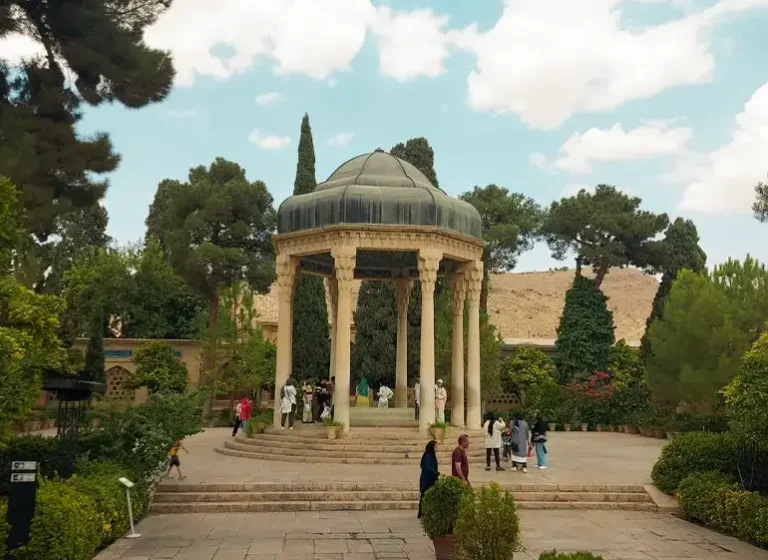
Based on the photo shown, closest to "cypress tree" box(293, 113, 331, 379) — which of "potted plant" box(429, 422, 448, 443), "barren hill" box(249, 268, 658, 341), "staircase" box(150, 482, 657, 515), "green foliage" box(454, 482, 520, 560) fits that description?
"potted plant" box(429, 422, 448, 443)

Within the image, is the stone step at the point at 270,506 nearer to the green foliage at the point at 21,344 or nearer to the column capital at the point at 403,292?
the green foliage at the point at 21,344

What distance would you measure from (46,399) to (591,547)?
1344 inches

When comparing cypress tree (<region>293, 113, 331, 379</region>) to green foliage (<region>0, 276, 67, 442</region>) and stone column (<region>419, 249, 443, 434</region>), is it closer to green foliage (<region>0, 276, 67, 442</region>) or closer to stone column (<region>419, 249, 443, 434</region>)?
stone column (<region>419, 249, 443, 434</region>)

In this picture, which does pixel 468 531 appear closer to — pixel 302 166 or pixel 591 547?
pixel 591 547

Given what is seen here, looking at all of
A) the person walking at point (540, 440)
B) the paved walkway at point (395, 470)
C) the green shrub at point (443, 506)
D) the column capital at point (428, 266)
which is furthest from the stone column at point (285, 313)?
the green shrub at point (443, 506)

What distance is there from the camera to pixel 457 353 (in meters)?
21.6

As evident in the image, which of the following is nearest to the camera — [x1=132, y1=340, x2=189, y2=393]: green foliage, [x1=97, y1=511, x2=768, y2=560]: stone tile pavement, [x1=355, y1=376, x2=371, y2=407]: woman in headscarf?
[x1=97, y1=511, x2=768, y2=560]: stone tile pavement

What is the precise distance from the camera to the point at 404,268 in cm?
2508

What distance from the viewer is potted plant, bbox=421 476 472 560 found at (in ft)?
27.8

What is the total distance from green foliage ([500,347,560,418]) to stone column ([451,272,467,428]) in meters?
14.7

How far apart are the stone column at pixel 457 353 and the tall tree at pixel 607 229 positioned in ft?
83.6

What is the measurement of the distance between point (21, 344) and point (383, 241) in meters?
11.5

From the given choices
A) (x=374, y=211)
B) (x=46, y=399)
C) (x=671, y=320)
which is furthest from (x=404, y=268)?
(x=46, y=399)

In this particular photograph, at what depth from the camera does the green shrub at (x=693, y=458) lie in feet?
43.3
